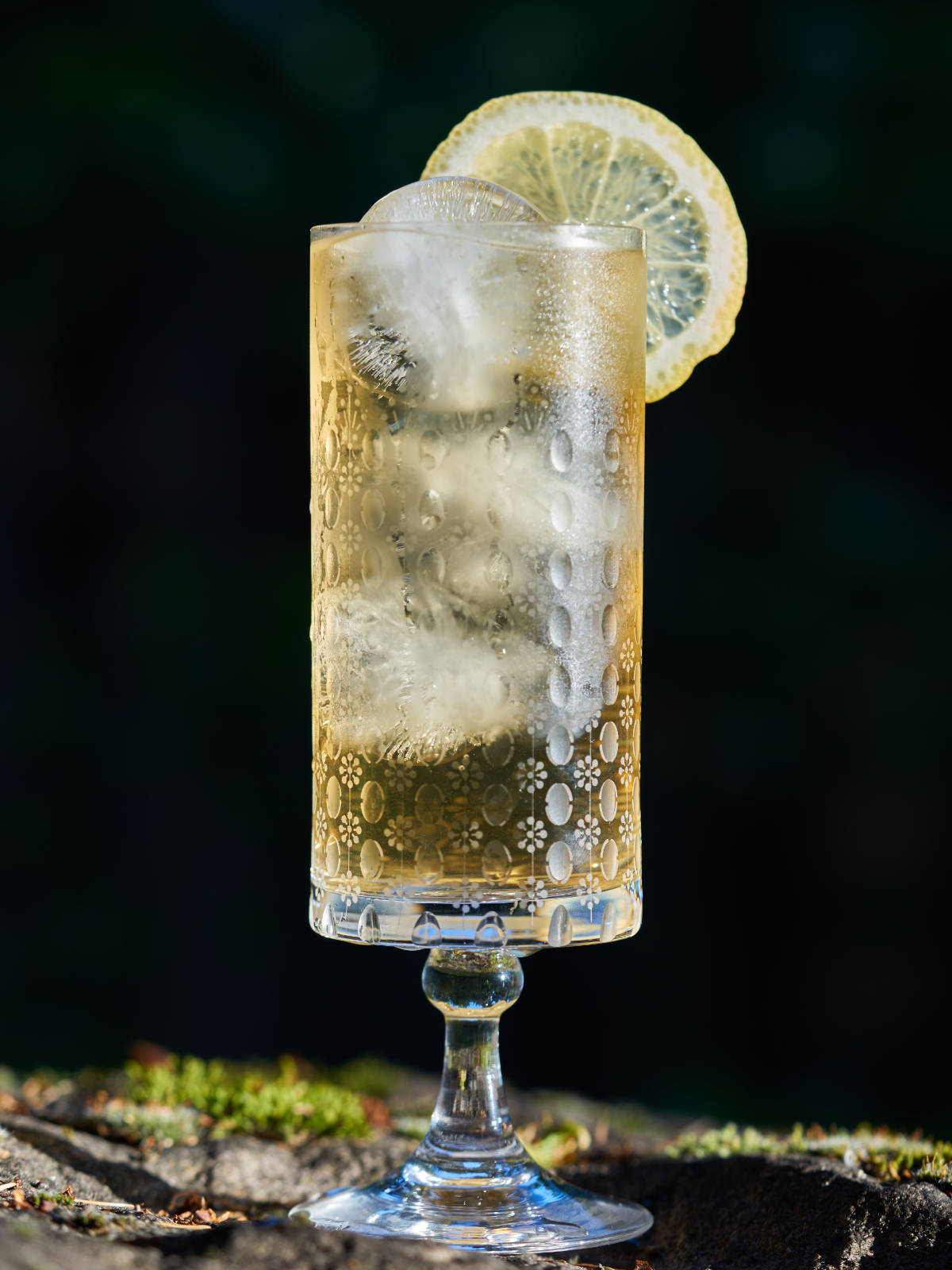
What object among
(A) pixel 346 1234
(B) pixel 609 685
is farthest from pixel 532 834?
(A) pixel 346 1234

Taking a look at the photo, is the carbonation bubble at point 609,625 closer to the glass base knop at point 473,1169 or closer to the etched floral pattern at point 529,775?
the etched floral pattern at point 529,775

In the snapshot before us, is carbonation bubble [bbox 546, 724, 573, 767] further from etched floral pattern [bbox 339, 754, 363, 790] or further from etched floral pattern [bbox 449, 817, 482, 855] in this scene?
etched floral pattern [bbox 339, 754, 363, 790]

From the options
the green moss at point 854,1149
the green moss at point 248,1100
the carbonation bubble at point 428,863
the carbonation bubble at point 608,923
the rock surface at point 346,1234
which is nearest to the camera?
the rock surface at point 346,1234

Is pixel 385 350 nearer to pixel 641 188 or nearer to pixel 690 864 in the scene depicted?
pixel 641 188

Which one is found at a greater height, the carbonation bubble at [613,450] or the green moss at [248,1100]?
the carbonation bubble at [613,450]

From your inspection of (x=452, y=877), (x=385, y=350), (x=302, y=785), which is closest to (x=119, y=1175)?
(x=452, y=877)

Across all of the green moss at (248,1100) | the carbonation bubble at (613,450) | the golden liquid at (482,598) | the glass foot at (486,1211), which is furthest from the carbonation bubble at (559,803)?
the green moss at (248,1100)

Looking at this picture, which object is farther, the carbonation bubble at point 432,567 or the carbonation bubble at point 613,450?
the carbonation bubble at point 613,450
